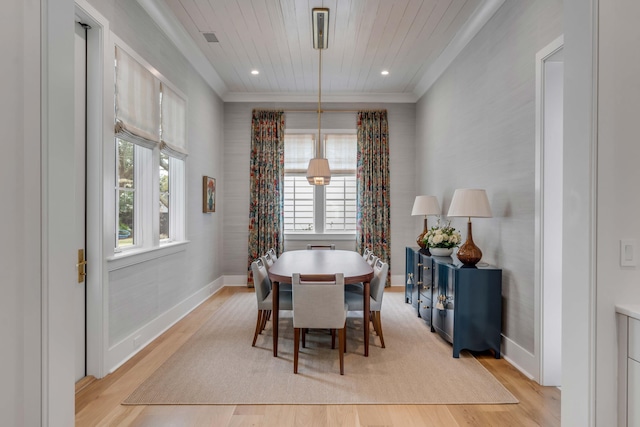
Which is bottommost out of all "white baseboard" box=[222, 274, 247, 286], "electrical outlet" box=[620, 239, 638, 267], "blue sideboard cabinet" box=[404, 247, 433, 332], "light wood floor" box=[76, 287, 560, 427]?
"light wood floor" box=[76, 287, 560, 427]

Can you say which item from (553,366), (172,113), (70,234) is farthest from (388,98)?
(70,234)

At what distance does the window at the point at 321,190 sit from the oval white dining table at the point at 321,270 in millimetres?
1996

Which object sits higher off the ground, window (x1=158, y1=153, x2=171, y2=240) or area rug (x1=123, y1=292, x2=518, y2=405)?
window (x1=158, y1=153, x2=171, y2=240)

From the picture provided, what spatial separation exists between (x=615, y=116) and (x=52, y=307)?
228 cm

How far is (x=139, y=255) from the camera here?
312 cm

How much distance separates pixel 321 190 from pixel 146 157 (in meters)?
3.16

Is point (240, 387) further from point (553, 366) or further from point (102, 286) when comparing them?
point (553, 366)

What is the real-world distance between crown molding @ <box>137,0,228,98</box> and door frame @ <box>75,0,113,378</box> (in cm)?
82

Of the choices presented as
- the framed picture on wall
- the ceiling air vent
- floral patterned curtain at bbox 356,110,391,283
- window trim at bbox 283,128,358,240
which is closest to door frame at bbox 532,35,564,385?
the ceiling air vent

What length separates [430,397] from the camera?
94.5 inches

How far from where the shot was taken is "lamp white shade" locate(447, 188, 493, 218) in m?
3.04

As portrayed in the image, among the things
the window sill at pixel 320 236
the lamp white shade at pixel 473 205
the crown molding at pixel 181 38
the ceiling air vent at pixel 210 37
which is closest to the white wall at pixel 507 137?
the lamp white shade at pixel 473 205

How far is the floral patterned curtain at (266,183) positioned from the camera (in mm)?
5852

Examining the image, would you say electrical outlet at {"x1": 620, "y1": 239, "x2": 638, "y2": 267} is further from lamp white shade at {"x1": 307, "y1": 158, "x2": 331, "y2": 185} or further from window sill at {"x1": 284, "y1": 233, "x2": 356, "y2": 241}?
window sill at {"x1": 284, "y1": 233, "x2": 356, "y2": 241}
